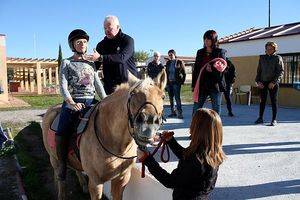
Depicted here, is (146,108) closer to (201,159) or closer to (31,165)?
(201,159)

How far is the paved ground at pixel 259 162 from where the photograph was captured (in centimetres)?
416

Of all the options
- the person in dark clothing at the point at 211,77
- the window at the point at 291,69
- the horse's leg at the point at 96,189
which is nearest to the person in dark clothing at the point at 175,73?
the person in dark clothing at the point at 211,77

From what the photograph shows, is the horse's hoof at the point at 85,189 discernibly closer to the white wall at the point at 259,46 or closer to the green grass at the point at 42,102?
the white wall at the point at 259,46

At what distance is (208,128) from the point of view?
2877 millimetres

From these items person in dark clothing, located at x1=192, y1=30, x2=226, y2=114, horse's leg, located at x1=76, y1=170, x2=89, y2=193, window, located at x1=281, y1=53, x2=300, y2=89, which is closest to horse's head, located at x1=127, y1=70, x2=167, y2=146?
horse's leg, located at x1=76, y1=170, x2=89, y2=193

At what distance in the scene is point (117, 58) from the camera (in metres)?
4.43

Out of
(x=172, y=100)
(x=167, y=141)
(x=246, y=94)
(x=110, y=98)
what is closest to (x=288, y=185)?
(x=167, y=141)

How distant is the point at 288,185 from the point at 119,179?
2.02m

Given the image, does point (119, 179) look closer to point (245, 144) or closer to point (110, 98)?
point (110, 98)

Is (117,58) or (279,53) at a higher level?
(279,53)

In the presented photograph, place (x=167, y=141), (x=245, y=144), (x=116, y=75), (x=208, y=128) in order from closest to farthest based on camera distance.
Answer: (x=208, y=128)
(x=167, y=141)
(x=116, y=75)
(x=245, y=144)

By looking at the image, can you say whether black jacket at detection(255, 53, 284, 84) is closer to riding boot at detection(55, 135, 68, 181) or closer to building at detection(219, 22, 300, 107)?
building at detection(219, 22, 300, 107)

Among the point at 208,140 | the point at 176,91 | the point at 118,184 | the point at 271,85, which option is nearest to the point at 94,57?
the point at 118,184

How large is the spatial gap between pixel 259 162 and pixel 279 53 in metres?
10.7
